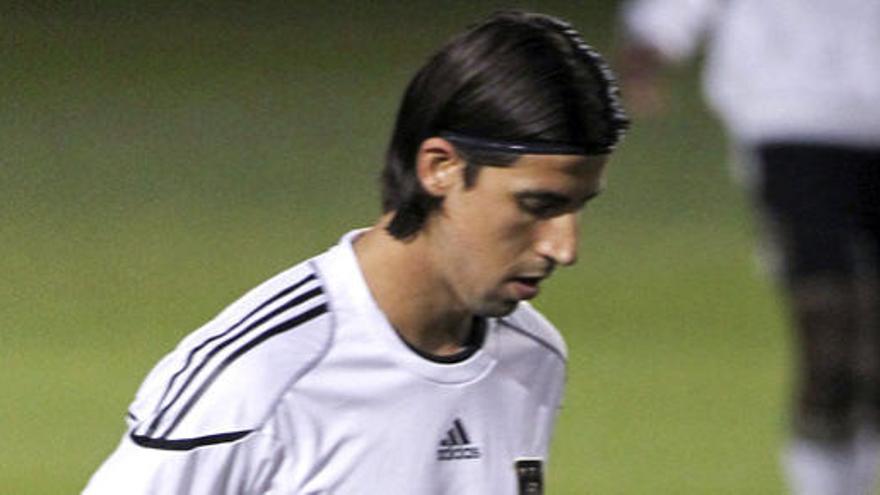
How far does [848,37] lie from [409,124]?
325 centimetres

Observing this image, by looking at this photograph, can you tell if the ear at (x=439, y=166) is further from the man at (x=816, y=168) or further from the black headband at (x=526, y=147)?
the man at (x=816, y=168)

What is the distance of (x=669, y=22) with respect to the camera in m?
6.33

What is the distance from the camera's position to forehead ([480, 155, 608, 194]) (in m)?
3.12

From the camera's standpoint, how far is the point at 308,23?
36.4 ft

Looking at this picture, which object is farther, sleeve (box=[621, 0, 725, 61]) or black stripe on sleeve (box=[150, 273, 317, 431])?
sleeve (box=[621, 0, 725, 61])

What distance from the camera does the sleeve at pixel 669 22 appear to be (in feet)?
→ 20.6

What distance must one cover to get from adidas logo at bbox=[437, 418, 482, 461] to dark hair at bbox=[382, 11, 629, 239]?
24cm

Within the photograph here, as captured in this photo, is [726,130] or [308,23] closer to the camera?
[726,130]

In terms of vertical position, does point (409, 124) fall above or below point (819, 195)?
above

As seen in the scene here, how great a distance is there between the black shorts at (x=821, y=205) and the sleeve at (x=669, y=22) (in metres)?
0.32

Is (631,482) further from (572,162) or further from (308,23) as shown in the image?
(308,23)

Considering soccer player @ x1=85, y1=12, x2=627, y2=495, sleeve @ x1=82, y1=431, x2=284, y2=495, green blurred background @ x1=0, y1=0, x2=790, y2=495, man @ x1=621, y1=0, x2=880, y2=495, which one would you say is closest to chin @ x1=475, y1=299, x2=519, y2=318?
soccer player @ x1=85, y1=12, x2=627, y2=495

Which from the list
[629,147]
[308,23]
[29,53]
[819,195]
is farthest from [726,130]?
[819,195]

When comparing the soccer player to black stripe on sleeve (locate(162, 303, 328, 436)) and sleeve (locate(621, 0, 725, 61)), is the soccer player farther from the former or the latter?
sleeve (locate(621, 0, 725, 61))
